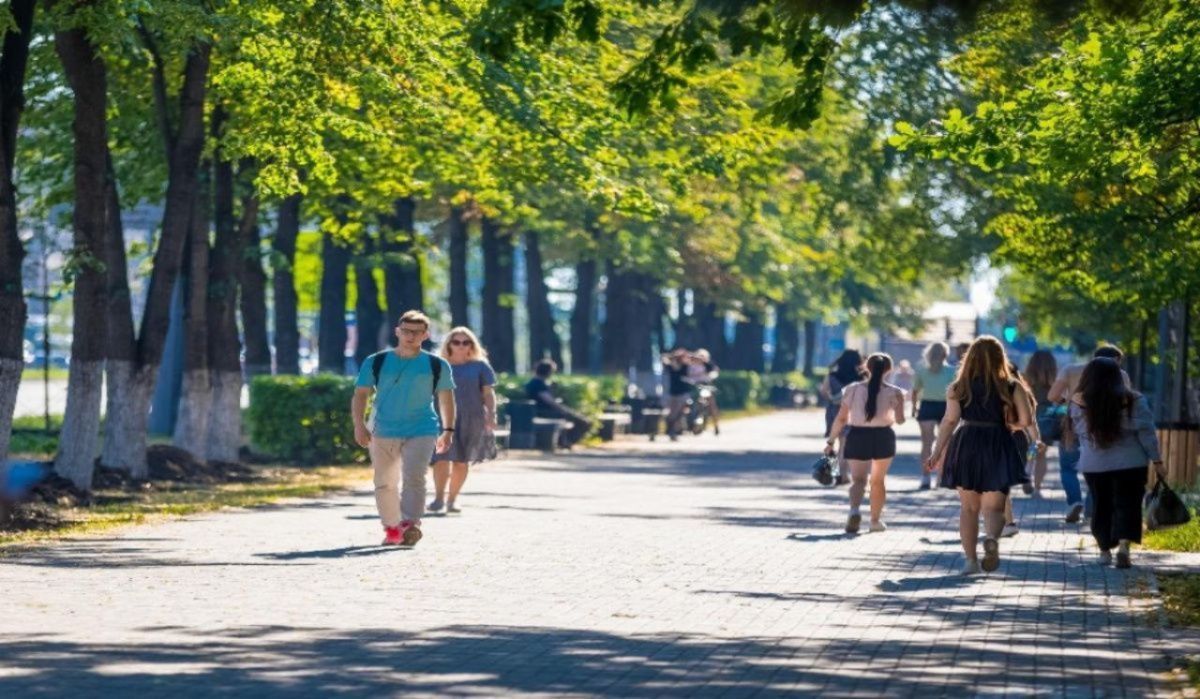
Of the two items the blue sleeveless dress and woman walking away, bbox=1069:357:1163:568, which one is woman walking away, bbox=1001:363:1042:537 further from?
woman walking away, bbox=1069:357:1163:568

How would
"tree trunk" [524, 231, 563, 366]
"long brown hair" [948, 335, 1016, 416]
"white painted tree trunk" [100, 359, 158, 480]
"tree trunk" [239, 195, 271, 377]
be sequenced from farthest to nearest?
"tree trunk" [524, 231, 563, 366]
"tree trunk" [239, 195, 271, 377]
"white painted tree trunk" [100, 359, 158, 480]
"long brown hair" [948, 335, 1016, 416]

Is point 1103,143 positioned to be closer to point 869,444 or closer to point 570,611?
point 869,444

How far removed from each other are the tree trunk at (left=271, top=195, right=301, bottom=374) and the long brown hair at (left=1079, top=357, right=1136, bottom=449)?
1822 centimetres

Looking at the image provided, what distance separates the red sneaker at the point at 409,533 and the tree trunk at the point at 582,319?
38.0 metres

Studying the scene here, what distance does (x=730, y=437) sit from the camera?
5275 centimetres

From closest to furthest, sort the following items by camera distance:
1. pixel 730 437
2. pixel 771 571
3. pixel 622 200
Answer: pixel 771 571 → pixel 622 200 → pixel 730 437

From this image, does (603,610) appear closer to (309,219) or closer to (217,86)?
(217,86)

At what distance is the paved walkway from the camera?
1089 cm

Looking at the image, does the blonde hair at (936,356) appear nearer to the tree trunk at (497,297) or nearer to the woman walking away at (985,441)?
the woman walking away at (985,441)

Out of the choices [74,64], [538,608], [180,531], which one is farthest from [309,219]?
[538,608]

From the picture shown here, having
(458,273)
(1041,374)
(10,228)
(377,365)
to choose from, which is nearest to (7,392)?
(10,228)

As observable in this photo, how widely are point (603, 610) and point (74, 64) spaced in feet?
34.6

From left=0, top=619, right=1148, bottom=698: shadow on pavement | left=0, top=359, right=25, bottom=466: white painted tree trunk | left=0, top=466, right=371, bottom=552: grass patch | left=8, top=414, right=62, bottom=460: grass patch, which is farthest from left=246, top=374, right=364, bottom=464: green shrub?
left=0, top=619, right=1148, bottom=698: shadow on pavement

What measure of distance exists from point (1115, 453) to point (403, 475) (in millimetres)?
5116
